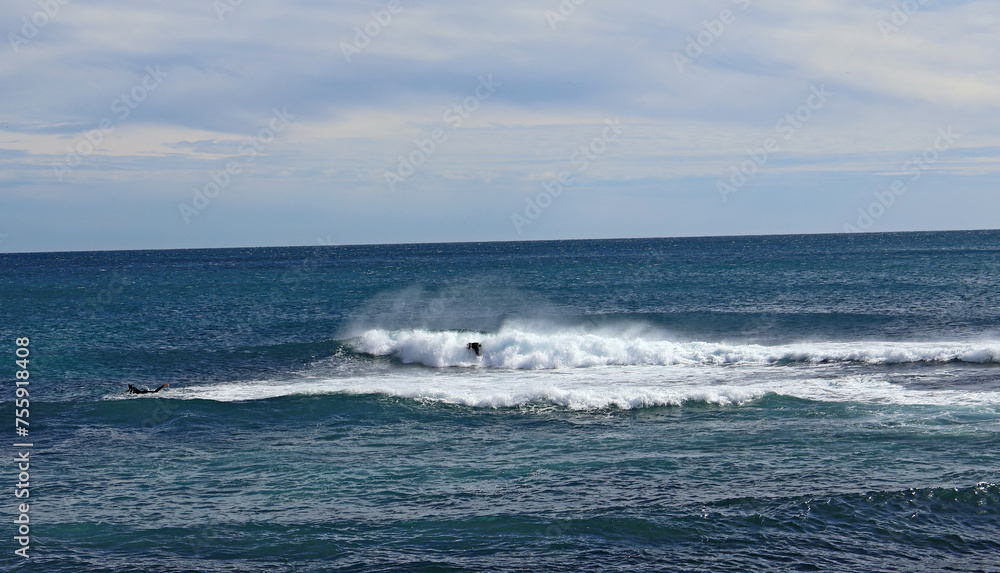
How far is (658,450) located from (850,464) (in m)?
4.02

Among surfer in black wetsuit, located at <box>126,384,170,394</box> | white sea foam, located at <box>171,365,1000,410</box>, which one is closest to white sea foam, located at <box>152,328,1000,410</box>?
white sea foam, located at <box>171,365,1000,410</box>

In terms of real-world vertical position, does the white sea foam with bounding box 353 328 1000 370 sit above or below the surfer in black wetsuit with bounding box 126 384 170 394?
above

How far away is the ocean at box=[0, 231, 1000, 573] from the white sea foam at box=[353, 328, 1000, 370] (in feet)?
0.48

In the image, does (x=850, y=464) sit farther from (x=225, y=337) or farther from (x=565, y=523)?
(x=225, y=337)

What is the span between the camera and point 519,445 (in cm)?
1886

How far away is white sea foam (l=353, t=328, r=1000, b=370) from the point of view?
1137 inches

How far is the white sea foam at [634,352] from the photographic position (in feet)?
94.8

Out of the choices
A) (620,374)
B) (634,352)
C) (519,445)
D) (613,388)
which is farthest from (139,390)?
(634,352)

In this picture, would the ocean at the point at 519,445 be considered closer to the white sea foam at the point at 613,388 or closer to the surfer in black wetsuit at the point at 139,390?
the white sea foam at the point at 613,388

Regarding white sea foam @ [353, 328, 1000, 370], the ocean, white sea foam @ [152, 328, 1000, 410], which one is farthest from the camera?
white sea foam @ [353, 328, 1000, 370]

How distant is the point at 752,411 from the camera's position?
2145 centimetres

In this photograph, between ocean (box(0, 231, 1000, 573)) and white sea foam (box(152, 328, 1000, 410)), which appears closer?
ocean (box(0, 231, 1000, 573))

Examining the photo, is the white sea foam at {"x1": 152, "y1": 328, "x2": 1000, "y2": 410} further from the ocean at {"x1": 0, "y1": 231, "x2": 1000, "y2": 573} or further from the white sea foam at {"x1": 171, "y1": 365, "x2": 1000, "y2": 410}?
the ocean at {"x1": 0, "y1": 231, "x2": 1000, "y2": 573}

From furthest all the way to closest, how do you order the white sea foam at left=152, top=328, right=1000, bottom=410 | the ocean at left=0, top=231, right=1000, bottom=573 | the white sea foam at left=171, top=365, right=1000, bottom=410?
the white sea foam at left=152, top=328, right=1000, bottom=410 → the white sea foam at left=171, top=365, right=1000, bottom=410 → the ocean at left=0, top=231, right=1000, bottom=573
